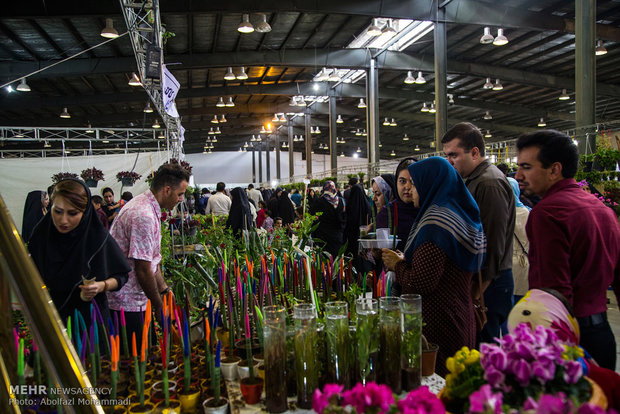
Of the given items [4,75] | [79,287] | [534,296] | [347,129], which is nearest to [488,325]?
[534,296]

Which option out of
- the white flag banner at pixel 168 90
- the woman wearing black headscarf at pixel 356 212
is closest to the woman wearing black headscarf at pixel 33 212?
the white flag banner at pixel 168 90

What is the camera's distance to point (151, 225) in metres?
2.31

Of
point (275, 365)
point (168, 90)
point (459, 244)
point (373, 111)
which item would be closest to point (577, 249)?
point (459, 244)

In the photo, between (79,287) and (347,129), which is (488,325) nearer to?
(79,287)

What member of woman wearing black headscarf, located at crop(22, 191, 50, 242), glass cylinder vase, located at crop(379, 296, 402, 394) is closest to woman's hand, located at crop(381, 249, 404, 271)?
glass cylinder vase, located at crop(379, 296, 402, 394)

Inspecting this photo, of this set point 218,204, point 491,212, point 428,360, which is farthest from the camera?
point 218,204

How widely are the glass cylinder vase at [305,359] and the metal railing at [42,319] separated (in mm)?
476

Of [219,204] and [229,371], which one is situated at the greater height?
[219,204]

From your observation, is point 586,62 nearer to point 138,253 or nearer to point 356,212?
point 356,212

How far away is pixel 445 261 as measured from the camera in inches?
66.7

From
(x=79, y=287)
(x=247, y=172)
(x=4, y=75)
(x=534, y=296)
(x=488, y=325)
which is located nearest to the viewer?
(x=534, y=296)

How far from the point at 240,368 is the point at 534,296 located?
0.85 m

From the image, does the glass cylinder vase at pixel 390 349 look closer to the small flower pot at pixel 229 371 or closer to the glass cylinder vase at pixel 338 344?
the glass cylinder vase at pixel 338 344

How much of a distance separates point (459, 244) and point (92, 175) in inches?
322
